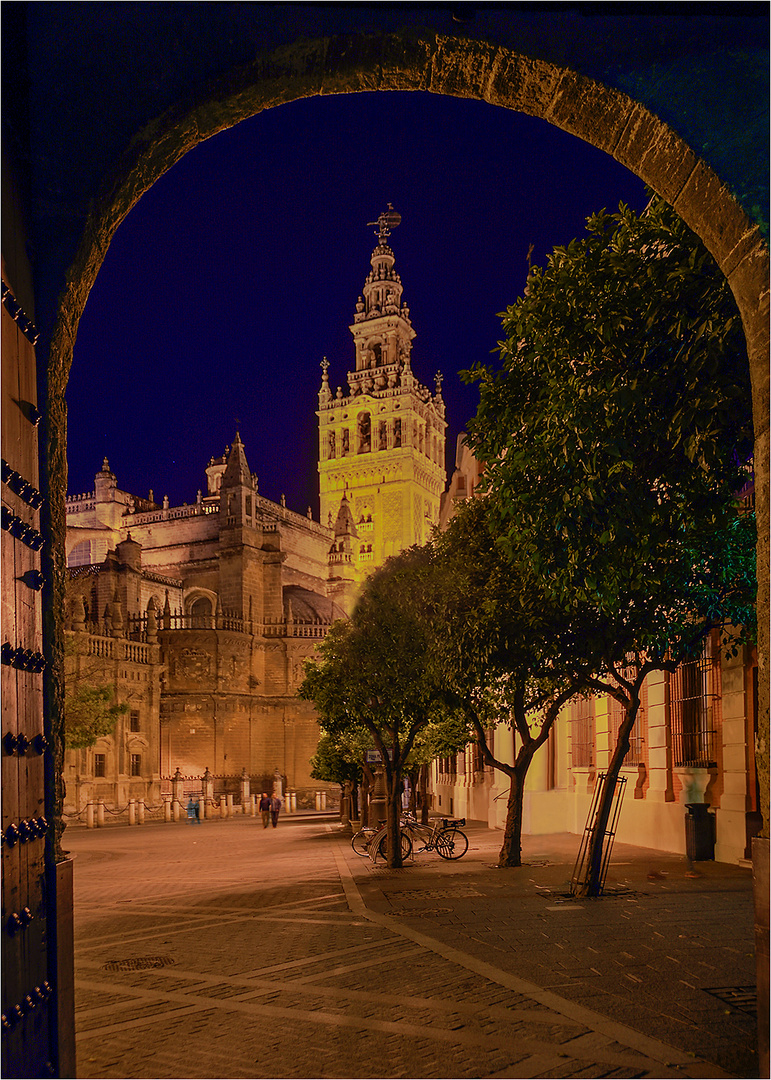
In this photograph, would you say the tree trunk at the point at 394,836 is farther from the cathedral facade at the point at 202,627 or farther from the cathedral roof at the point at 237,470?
the cathedral roof at the point at 237,470

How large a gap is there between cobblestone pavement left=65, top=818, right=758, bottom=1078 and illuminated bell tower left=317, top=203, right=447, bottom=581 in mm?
76659

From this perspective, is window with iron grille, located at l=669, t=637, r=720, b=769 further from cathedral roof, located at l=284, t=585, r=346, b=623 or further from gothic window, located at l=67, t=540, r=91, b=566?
gothic window, located at l=67, t=540, r=91, b=566

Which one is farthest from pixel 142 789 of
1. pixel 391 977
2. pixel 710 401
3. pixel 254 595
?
pixel 710 401

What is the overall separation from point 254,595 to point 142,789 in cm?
1704

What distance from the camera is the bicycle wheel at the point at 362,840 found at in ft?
62.1

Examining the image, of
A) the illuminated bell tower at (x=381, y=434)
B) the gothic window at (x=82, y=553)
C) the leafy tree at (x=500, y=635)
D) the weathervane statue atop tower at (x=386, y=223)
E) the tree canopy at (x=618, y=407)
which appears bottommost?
the leafy tree at (x=500, y=635)

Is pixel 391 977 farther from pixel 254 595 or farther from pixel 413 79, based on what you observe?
pixel 254 595

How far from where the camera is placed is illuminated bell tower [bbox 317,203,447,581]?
92812mm

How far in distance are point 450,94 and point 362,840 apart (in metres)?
17.8

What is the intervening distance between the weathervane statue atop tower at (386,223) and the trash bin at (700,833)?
299 feet

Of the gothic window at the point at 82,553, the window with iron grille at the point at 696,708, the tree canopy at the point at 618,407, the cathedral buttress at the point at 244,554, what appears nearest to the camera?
the tree canopy at the point at 618,407

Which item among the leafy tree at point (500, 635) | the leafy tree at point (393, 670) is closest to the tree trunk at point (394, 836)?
the leafy tree at point (393, 670)

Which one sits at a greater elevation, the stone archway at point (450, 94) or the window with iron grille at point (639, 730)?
the stone archway at point (450, 94)

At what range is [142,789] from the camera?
4781 cm
